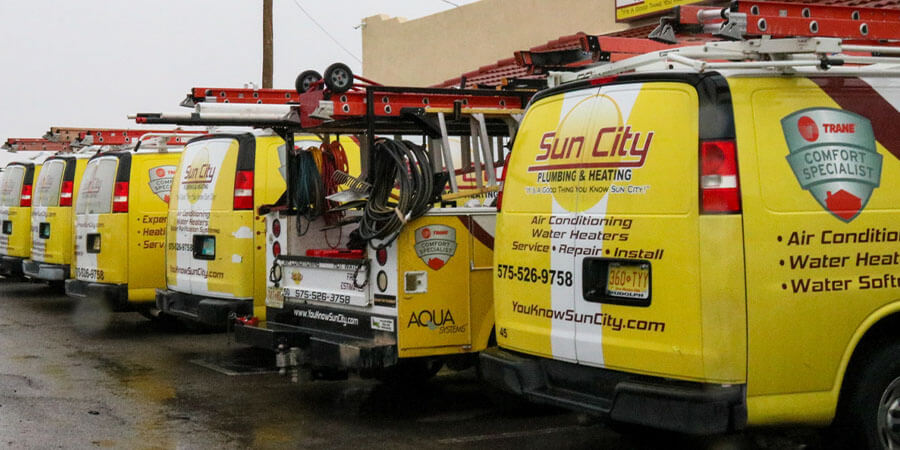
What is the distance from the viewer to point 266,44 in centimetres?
2153

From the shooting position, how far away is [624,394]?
545 centimetres

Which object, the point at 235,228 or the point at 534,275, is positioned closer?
the point at 534,275

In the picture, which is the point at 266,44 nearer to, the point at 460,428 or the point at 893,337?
the point at 460,428

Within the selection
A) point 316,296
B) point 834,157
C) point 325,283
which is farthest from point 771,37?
point 316,296

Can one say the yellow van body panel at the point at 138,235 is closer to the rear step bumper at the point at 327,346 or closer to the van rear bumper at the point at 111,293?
the van rear bumper at the point at 111,293

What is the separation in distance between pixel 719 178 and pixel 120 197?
9.10 m

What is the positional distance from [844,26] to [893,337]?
1643 mm

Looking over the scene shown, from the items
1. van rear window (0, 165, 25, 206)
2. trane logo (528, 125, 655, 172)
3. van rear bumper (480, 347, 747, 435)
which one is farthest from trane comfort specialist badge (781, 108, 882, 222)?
van rear window (0, 165, 25, 206)

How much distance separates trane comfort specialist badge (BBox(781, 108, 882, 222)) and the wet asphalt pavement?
1.18 m

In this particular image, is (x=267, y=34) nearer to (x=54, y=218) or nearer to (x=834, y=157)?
(x=54, y=218)

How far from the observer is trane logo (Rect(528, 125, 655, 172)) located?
5531 millimetres

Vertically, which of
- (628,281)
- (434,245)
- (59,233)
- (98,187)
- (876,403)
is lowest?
(876,403)

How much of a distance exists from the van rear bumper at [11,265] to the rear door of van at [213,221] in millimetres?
7182

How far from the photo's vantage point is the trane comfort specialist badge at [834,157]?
542cm
